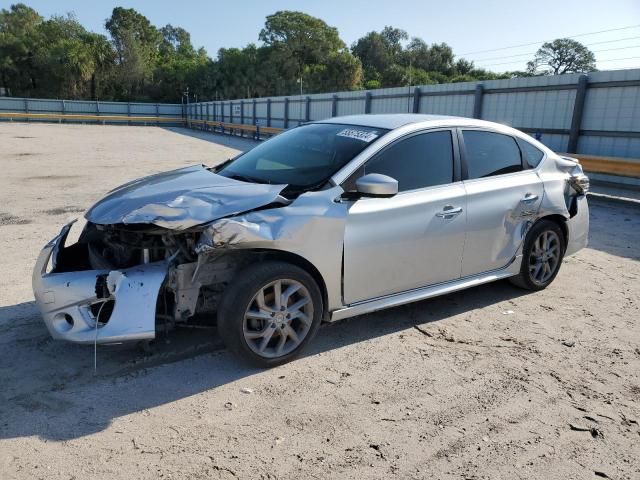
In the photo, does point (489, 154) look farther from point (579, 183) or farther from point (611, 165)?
point (611, 165)

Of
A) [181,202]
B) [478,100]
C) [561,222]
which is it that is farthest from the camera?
[478,100]

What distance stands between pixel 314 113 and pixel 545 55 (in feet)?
281

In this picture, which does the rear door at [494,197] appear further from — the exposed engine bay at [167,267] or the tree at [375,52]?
the tree at [375,52]

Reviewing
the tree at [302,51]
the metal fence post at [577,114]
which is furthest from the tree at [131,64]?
the metal fence post at [577,114]

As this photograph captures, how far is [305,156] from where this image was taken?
13.9 feet

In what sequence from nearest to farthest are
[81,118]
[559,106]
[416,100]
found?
[559,106] < [416,100] < [81,118]

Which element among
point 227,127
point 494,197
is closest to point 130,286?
point 494,197

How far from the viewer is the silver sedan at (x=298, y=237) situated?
10.7ft

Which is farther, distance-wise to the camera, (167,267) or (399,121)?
(399,121)

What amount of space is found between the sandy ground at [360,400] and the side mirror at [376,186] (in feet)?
3.98

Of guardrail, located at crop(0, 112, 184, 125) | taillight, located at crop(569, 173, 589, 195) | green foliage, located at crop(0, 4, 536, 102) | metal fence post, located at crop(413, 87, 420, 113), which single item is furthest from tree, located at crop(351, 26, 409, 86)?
taillight, located at crop(569, 173, 589, 195)

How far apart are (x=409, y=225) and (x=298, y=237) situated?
96 cm

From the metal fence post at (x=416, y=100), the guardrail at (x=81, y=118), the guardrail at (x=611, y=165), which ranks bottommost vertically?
the guardrail at (x=81, y=118)

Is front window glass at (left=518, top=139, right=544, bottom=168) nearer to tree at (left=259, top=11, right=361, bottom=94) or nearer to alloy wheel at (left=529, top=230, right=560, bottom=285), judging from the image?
alloy wheel at (left=529, top=230, right=560, bottom=285)
